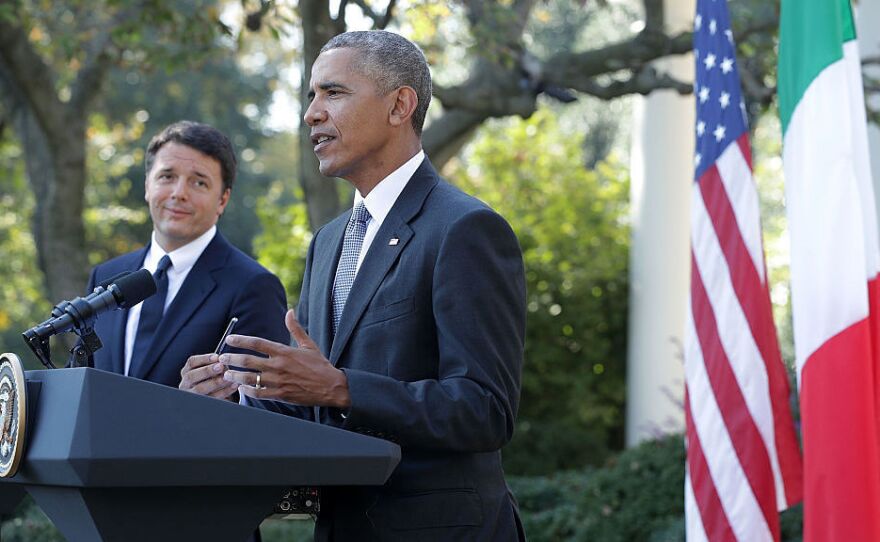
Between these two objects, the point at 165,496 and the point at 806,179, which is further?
the point at 806,179

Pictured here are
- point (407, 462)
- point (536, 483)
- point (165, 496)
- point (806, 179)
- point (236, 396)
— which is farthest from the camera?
point (536, 483)

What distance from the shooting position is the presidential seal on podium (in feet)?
7.70

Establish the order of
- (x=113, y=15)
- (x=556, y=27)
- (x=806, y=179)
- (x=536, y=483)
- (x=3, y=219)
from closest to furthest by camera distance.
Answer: (x=806, y=179), (x=536, y=483), (x=113, y=15), (x=3, y=219), (x=556, y=27)

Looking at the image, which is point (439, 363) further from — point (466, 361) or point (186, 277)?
point (186, 277)

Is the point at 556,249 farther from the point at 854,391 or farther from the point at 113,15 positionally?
the point at 854,391

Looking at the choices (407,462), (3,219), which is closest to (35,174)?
(407,462)

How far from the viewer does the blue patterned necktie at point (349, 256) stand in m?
3.07

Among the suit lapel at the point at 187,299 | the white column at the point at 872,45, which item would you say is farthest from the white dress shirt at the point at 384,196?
the white column at the point at 872,45

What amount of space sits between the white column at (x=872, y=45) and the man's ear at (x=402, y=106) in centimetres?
712

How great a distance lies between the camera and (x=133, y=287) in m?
2.84

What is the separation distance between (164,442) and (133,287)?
713mm

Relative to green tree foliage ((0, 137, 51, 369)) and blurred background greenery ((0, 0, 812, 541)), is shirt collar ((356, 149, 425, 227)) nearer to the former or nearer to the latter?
blurred background greenery ((0, 0, 812, 541))

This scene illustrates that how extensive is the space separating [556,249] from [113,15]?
6421 millimetres

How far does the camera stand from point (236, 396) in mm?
3172
